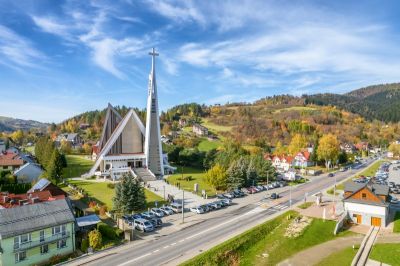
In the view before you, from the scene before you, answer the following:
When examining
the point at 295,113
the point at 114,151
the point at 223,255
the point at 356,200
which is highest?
the point at 295,113

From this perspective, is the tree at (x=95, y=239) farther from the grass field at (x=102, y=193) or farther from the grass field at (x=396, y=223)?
the grass field at (x=396, y=223)

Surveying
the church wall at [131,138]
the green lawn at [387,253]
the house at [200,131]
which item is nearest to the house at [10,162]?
the church wall at [131,138]

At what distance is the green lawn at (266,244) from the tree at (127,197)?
569 inches

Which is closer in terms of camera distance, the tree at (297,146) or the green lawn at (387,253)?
the green lawn at (387,253)

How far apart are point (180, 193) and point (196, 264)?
24.8 metres

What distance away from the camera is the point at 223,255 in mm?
27266

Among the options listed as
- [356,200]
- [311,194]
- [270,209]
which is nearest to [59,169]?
[270,209]

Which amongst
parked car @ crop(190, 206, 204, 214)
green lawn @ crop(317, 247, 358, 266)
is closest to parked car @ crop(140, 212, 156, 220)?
parked car @ crop(190, 206, 204, 214)

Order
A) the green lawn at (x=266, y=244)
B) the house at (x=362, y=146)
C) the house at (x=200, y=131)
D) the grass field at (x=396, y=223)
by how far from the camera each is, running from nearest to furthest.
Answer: the green lawn at (x=266, y=244) → the grass field at (x=396, y=223) → the house at (x=362, y=146) → the house at (x=200, y=131)

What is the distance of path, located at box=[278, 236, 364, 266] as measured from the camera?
26.8 m

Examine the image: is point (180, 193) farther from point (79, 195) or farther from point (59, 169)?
point (59, 169)

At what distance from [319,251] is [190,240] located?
475 inches

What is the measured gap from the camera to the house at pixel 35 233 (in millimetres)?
24672

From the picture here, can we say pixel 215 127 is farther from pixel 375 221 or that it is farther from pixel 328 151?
pixel 375 221
